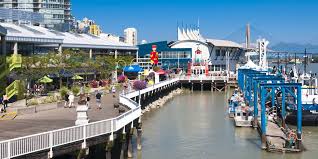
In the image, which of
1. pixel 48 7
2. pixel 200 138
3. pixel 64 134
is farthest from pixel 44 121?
pixel 48 7

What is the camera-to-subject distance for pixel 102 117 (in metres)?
32.0

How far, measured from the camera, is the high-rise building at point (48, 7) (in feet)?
557

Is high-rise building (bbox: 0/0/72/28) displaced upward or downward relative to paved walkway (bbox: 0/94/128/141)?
upward

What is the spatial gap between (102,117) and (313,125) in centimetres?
2352

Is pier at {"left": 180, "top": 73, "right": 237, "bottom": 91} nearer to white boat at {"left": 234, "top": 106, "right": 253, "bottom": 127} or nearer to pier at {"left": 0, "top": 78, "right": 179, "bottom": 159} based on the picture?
white boat at {"left": 234, "top": 106, "right": 253, "bottom": 127}

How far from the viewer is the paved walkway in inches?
989

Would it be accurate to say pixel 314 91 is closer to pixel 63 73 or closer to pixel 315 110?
pixel 315 110

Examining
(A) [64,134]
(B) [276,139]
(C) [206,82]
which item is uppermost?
(C) [206,82]

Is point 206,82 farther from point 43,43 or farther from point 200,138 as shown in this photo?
point 200,138

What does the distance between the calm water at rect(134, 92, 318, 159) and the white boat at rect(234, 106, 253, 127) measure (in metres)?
0.85

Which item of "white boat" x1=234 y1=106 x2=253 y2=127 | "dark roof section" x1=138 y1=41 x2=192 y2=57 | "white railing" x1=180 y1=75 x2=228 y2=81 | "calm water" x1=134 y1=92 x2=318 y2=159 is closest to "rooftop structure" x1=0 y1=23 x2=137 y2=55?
"dark roof section" x1=138 y1=41 x2=192 y2=57

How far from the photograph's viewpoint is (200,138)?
41031 mm

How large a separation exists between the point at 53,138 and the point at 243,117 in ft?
96.0

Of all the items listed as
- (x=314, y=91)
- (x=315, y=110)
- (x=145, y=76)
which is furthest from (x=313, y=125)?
(x=145, y=76)
